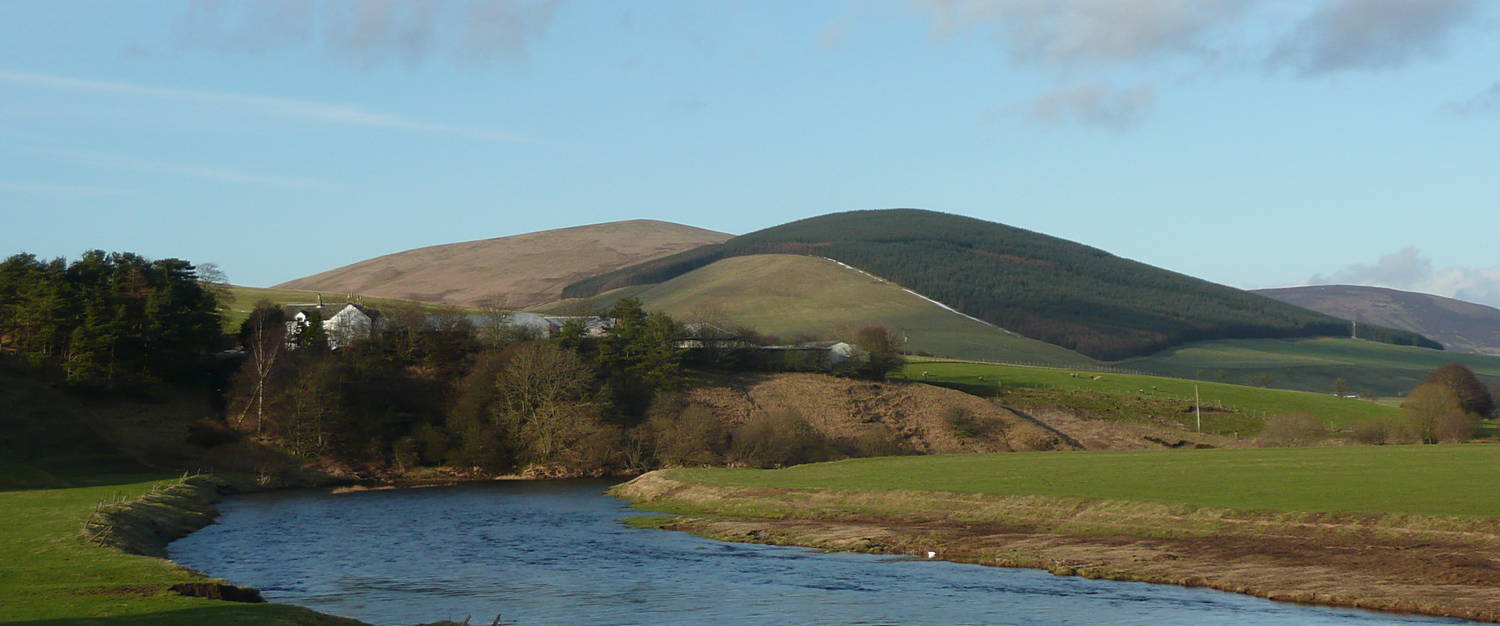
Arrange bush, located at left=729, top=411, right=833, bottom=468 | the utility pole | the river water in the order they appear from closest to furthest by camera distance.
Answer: the river water
bush, located at left=729, top=411, right=833, bottom=468
the utility pole

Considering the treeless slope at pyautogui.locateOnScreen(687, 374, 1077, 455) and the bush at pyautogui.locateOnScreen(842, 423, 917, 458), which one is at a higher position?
the treeless slope at pyautogui.locateOnScreen(687, 374, 1077, 455)

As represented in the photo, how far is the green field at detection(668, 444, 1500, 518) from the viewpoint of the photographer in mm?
46844

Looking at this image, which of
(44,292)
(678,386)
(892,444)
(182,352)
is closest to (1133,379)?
(892,444)

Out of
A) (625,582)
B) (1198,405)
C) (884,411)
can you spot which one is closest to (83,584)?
(625,582)

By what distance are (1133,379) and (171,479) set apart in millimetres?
109924

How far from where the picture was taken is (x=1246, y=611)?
33750 mm

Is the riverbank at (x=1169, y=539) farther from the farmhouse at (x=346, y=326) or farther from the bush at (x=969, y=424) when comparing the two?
the farmhouse at (x=346, y=326)

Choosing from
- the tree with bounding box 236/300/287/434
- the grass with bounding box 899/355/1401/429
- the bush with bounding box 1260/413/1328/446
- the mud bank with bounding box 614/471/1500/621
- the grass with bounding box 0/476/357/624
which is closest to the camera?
the grass with bounding box 0/476/357/624

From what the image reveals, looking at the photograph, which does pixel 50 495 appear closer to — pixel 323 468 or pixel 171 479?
pixel 171 479

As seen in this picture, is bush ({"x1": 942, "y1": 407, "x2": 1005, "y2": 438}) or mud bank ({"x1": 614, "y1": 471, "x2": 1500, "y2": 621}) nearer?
mud bank ({"x1": 614, "y1": 471, "x2": 1500, "y2": 621})

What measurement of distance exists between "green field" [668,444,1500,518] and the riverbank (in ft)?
5.07

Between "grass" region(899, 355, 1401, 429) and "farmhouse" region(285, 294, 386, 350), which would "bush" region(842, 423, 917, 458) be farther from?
"farmhouse" region(285, 294, 386, 350)

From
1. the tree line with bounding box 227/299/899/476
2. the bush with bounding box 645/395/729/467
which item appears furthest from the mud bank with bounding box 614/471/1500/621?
the tree line with bounding box 227/299/899/476

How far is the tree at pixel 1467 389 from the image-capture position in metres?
116
